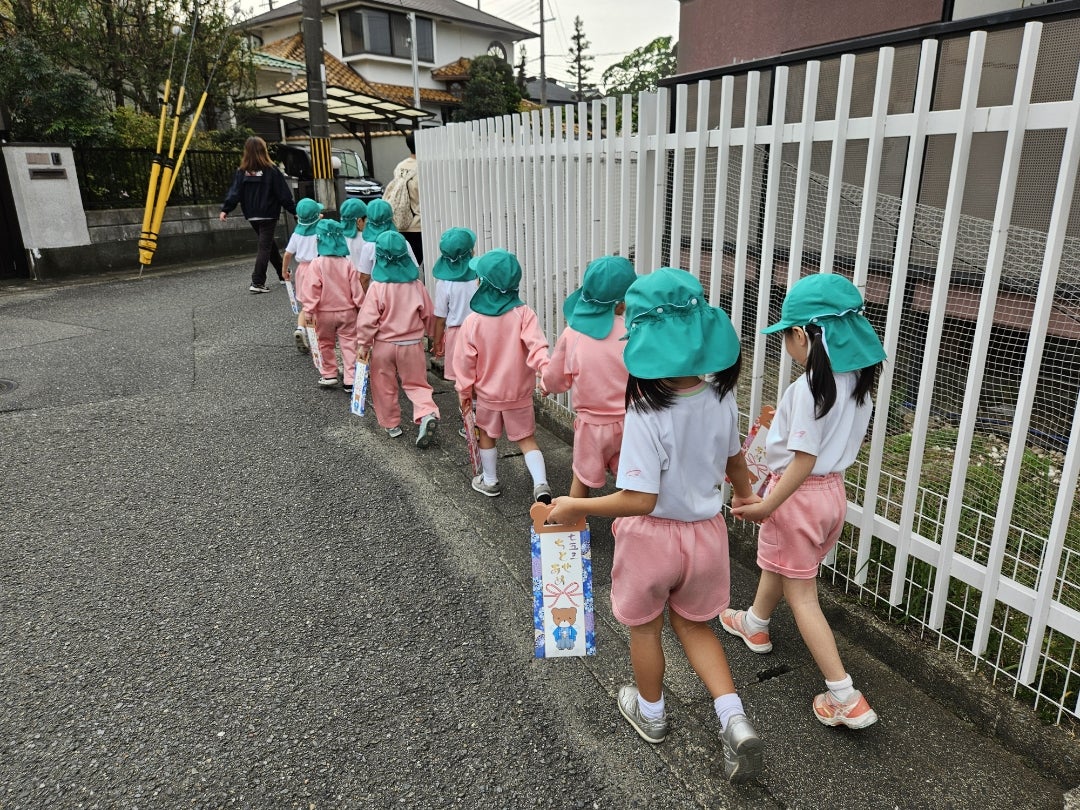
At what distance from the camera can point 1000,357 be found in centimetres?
257

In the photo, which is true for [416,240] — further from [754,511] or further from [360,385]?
[754,511]

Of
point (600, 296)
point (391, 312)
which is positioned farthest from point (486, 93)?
point (600, 296)

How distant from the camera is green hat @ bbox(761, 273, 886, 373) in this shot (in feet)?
6.77

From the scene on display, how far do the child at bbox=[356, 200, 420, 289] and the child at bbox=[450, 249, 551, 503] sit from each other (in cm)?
116

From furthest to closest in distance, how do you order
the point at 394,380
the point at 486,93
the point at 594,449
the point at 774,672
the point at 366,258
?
1. the point at 486,93
2. the point at 366,258
3. the point at 394,380
4. the point at 594,449
5. the point at 774,672

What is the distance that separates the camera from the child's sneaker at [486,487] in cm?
399

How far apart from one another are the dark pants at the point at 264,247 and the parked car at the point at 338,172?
2840 mm

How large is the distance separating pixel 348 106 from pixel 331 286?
1090cm

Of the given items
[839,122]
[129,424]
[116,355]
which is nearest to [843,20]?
[839,122]

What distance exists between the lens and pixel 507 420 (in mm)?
3889

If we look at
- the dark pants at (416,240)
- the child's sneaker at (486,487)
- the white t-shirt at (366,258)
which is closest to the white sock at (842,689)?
the child's sneaker at (486,487)

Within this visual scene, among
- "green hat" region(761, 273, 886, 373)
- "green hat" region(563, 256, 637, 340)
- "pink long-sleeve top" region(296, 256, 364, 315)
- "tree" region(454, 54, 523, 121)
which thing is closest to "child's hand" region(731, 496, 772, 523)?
"green hat" region(761, 273, 886, 373)

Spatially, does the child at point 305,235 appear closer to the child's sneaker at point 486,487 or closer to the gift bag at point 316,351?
the gift bag at point 316,351

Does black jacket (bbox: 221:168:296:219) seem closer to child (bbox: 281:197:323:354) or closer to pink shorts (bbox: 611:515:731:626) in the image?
child (bbox: 281:197:323:354)
